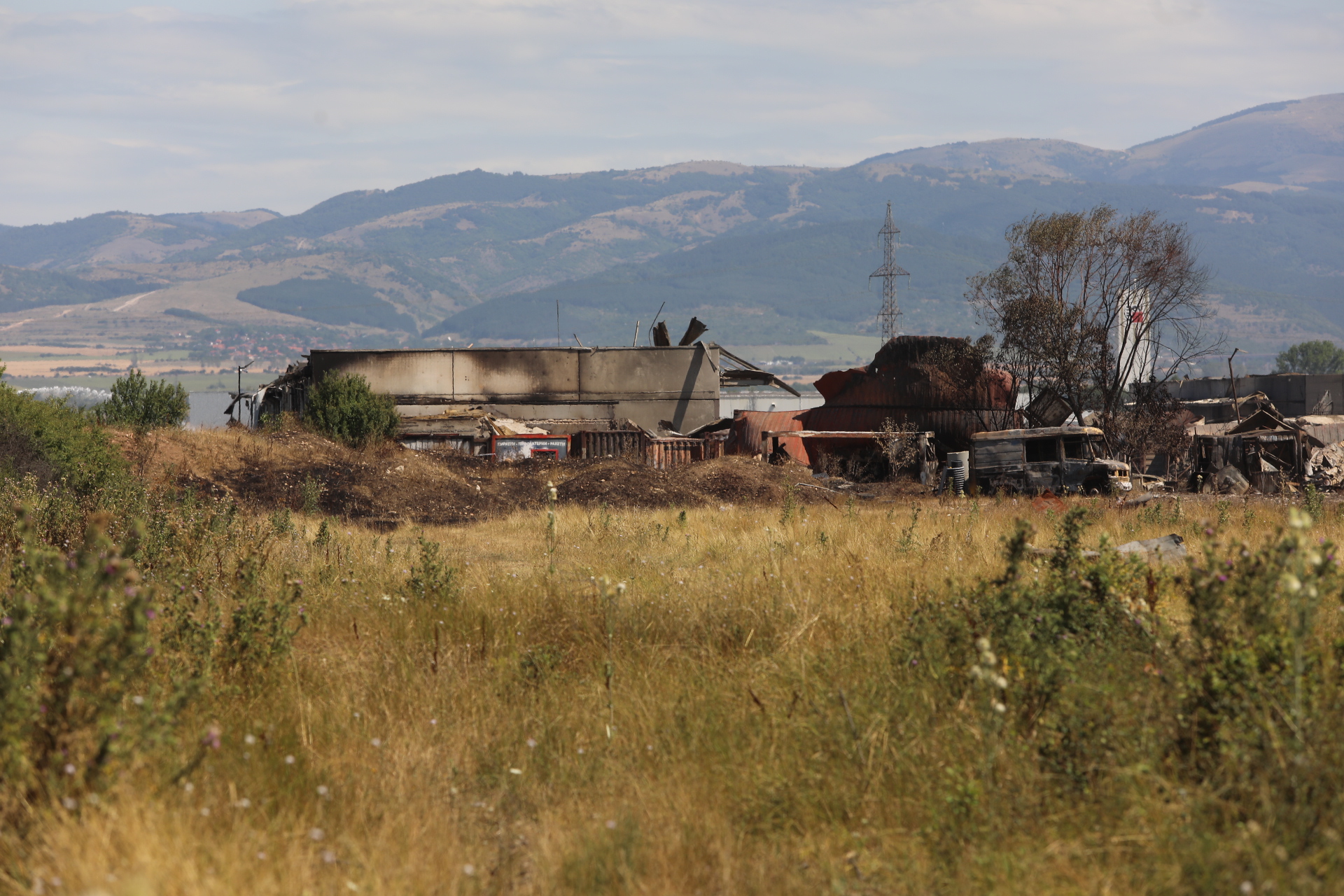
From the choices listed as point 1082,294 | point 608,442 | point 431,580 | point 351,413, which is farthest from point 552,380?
point 431,580

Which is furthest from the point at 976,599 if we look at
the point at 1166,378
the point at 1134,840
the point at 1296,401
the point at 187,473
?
the point at 1296,401

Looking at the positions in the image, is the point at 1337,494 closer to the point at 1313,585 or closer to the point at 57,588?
the point at 1313,585

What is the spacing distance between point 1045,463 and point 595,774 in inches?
857

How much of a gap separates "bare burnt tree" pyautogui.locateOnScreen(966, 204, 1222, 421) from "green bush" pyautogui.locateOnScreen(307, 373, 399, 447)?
72.8ft

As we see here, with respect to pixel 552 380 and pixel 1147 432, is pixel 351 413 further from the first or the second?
pixel 1147 432

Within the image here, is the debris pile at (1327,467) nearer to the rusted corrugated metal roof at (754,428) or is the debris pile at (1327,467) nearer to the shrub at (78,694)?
the rusted corrugated metal roof at (754,428)

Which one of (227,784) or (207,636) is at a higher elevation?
(207,636)

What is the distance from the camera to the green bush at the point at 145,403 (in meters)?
36.8

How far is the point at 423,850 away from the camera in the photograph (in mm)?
3938

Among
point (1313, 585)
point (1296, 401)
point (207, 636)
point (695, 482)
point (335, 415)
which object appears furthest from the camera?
point (1296, 401)

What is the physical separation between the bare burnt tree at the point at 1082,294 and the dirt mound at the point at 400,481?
12.3 m

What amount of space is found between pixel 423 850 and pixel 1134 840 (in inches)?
113

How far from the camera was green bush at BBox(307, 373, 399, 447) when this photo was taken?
33781 millimetres

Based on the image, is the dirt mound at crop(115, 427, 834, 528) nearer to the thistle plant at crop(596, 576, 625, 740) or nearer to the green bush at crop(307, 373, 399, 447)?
the green bush at crop(307, 373, 399, 447)
